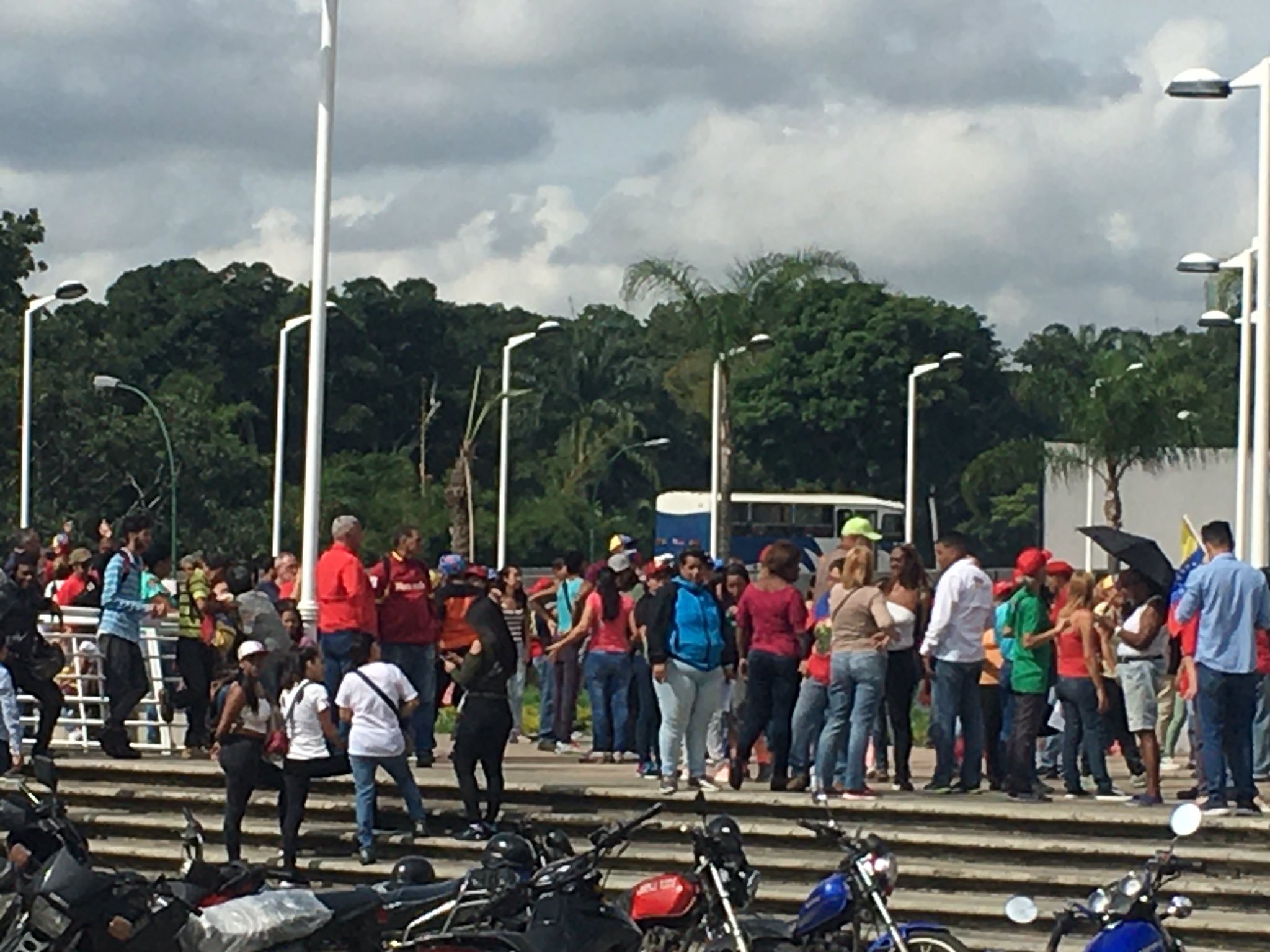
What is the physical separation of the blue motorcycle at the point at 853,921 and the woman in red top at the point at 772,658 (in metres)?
5.22

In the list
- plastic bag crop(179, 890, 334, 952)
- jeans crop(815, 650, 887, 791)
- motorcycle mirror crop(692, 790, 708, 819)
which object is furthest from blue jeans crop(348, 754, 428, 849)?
plastic bag crop(179, 890, 334, 952)

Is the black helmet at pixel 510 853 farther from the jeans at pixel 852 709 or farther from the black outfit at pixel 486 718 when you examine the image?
the jeans at pixel 852 709

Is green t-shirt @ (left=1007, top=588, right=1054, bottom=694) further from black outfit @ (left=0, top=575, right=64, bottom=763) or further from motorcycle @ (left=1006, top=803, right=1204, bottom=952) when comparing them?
black outfit @ (left=0, top=575, right=64, bottom=763)

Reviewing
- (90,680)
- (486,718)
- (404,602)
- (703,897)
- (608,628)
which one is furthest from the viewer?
(90,680)

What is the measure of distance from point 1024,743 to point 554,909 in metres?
6.17

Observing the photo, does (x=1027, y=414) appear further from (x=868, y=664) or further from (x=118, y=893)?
(x=118, y=893)

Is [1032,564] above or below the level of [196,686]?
above

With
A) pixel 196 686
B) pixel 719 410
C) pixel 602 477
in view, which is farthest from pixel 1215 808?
pixel 602 477

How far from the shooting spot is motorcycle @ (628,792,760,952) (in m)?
11.1

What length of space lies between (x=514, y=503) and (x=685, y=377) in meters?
7.12

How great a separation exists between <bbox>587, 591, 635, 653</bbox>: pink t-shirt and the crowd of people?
0.02 meters

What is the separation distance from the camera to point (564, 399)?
3465 inches

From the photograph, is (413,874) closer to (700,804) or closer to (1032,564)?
(700,804)

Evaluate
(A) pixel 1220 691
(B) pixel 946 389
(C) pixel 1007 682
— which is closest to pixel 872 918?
(A) pixel 1220 691
